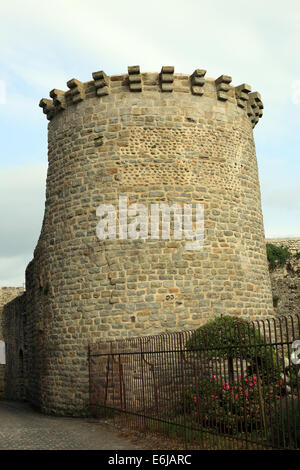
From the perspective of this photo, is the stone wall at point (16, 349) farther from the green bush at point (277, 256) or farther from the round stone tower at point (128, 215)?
the green bush at point (277, 256)

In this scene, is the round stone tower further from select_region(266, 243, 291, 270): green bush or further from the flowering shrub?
select_region(266, 243, 291, 270): green bush

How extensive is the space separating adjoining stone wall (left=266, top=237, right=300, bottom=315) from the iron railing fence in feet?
39.1

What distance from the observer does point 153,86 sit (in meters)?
13.1

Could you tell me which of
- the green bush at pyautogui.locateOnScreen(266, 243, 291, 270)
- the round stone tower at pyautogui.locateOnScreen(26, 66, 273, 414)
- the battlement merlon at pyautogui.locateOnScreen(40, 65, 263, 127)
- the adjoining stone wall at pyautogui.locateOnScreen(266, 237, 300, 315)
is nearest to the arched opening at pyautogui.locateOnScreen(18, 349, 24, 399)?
the round stone tower at pyautogui.locateOnScreen(26, 66, 273, 414)

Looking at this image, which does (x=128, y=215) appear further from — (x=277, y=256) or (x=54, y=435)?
(x=277, y=256)

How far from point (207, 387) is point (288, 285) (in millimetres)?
14924

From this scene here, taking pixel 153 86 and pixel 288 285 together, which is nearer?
pixel 153 86

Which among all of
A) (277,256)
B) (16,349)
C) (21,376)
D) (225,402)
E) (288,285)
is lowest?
(21,376)

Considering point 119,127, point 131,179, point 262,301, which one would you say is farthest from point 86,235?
point 262,301

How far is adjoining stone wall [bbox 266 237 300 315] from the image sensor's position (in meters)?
22.4

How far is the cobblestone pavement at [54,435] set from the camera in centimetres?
852

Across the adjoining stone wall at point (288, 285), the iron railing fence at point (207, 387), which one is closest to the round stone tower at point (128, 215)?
the iron railing fence at point (207, 387)

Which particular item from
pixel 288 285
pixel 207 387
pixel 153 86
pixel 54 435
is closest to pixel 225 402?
pixel 207 387

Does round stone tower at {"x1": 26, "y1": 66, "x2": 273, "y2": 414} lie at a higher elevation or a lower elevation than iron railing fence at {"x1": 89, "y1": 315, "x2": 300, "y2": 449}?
higher
